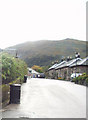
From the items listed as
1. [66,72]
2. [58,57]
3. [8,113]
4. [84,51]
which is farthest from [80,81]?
[58,57]

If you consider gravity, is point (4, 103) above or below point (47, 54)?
below

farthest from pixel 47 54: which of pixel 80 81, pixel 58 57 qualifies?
pixel 80 81

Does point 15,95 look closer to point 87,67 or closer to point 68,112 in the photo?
point 68,112

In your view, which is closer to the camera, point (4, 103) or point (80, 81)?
point (4, 103)

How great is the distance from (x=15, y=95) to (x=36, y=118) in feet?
10.1

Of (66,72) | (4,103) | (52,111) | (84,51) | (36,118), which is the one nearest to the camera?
(36,118)

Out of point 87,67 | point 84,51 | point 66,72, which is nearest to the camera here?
point 87,67

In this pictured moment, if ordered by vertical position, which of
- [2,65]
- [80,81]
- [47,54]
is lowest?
[80,81]

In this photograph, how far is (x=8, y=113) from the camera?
8070mm

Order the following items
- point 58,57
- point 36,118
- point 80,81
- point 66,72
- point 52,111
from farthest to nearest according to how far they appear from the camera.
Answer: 1. point 58,57
2. point 66,72
3. point 80,81
4. point 52,111
5. point 36,118

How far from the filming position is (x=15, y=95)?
10219 millimetres

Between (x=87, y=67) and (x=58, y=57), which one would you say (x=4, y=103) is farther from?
(x=58, y=57)

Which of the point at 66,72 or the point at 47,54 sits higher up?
the point at 47,54

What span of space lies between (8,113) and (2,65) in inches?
107
